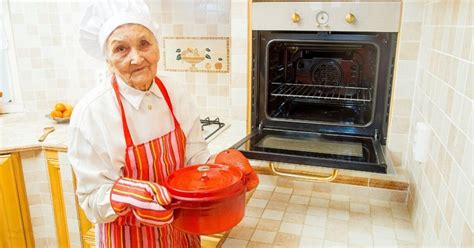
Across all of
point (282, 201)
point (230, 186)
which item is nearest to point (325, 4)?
point (282, 201)

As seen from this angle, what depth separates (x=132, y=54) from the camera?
87cm

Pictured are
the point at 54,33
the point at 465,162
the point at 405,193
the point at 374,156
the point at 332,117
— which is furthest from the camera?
the point at 54,33

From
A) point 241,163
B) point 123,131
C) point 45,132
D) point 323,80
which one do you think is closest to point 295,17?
point 323,80

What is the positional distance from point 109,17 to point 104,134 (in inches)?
11.3

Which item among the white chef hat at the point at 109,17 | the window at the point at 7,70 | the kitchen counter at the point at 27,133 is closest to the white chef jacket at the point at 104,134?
the white chef hat at the point at 109,17

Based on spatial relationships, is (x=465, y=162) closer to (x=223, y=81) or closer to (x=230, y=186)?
(x=230, y=186)

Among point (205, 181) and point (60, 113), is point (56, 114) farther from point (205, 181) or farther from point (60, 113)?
point (205, 181)

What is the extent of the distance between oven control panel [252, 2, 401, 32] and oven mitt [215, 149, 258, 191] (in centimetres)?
59

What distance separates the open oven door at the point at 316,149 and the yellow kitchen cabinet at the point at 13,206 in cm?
113

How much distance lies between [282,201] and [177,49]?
1056 mm

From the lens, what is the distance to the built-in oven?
1230 millimetres

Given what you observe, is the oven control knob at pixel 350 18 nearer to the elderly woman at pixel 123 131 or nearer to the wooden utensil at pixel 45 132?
the elderly woman at pixel 123 131

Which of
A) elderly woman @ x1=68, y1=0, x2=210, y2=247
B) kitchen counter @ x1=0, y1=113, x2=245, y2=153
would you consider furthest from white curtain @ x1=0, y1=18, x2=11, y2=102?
elderly woman @ x1=68, y1=0, x2=210, y2=247

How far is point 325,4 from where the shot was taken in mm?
1274
